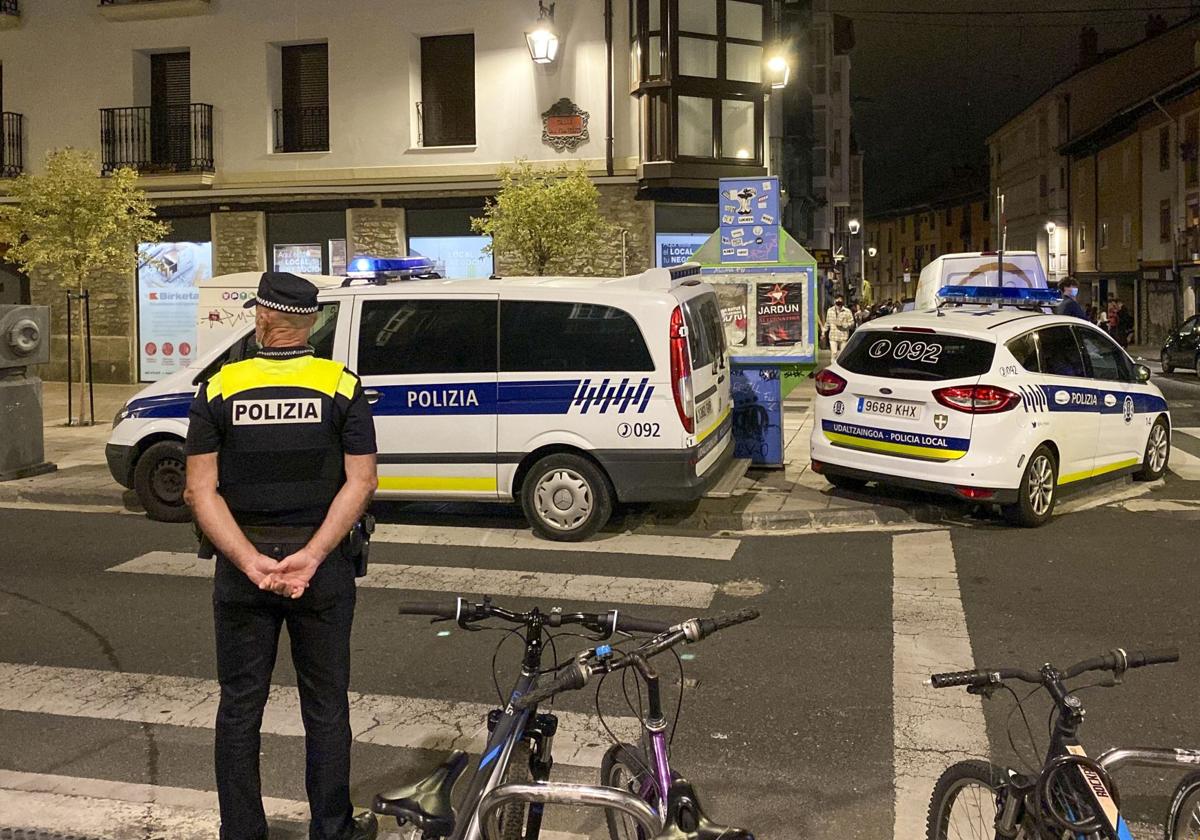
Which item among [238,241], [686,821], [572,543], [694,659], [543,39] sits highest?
[543,39]

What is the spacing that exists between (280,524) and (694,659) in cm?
276

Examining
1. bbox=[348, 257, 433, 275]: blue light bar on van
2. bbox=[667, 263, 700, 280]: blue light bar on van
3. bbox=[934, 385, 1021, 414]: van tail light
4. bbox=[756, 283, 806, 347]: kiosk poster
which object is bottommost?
bbox=[934, 385, 1021, 414]: van tail light

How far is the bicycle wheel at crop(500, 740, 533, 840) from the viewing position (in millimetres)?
3016

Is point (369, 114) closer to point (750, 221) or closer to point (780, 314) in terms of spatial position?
point (750, 221)

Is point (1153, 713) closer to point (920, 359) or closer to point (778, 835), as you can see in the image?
point (778, 835)

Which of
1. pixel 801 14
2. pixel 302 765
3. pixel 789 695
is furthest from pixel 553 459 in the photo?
pixel 801 14

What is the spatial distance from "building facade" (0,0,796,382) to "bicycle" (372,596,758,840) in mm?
16958

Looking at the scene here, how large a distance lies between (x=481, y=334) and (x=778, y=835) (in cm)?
527

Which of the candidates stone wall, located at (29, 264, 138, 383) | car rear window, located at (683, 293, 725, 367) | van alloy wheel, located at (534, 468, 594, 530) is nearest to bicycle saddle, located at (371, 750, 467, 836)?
van alloy wheel, located at (534, 468, 594, 530)

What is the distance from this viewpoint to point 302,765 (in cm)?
448

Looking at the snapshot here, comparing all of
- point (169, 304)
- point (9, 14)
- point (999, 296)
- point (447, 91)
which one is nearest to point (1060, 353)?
point (999, 296)

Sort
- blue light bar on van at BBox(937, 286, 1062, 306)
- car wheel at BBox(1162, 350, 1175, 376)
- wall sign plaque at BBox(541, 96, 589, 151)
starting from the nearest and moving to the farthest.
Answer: blue light bar on van at BBox(937, 286, 1062, 306) → wall sign plaque at BBox(541, 96, 589, 151) → car wheel at BBox(1162, 350, 1175, 376)

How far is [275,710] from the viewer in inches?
201

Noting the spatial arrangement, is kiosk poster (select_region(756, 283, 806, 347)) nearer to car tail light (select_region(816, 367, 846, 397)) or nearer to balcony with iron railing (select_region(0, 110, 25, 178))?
car tail light (select_region(816, 367, 846, 397))
